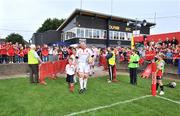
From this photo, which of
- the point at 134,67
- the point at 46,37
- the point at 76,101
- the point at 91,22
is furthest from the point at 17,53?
the point at 46,37

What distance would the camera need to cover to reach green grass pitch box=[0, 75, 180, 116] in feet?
27.4

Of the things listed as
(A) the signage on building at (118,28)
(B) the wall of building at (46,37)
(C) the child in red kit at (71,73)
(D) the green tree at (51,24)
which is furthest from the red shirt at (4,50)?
(D) the green tree at (51,24)

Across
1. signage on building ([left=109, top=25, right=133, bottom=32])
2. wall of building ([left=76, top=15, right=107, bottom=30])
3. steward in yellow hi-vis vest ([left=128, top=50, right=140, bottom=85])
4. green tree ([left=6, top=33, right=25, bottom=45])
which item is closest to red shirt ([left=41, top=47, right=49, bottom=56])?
steward in yellow hi-vis vest ([left=128, top=50, right=140, bottom=85])

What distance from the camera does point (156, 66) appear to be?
11.5m

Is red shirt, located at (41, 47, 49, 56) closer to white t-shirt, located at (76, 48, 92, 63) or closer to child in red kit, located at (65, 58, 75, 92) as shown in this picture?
child in red kit, located at (65, 58, 75, 92)

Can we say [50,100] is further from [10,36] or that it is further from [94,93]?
[10,36]

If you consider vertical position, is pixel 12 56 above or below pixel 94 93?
above

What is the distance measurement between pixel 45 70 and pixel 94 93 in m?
4.28

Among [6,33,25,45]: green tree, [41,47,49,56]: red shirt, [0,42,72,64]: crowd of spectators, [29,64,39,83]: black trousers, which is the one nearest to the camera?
[29,64,39,83]: black trousers

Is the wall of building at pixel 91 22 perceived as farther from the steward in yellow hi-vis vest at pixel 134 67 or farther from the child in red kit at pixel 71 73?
the child in red kit at pixel 71 73

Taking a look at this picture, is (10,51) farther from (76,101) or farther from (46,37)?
(46,37)

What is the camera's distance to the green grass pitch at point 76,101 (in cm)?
835

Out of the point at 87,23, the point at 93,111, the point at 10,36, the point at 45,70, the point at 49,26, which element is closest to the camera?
the point at 93,111

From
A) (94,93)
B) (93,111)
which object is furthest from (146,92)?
(93,111)
